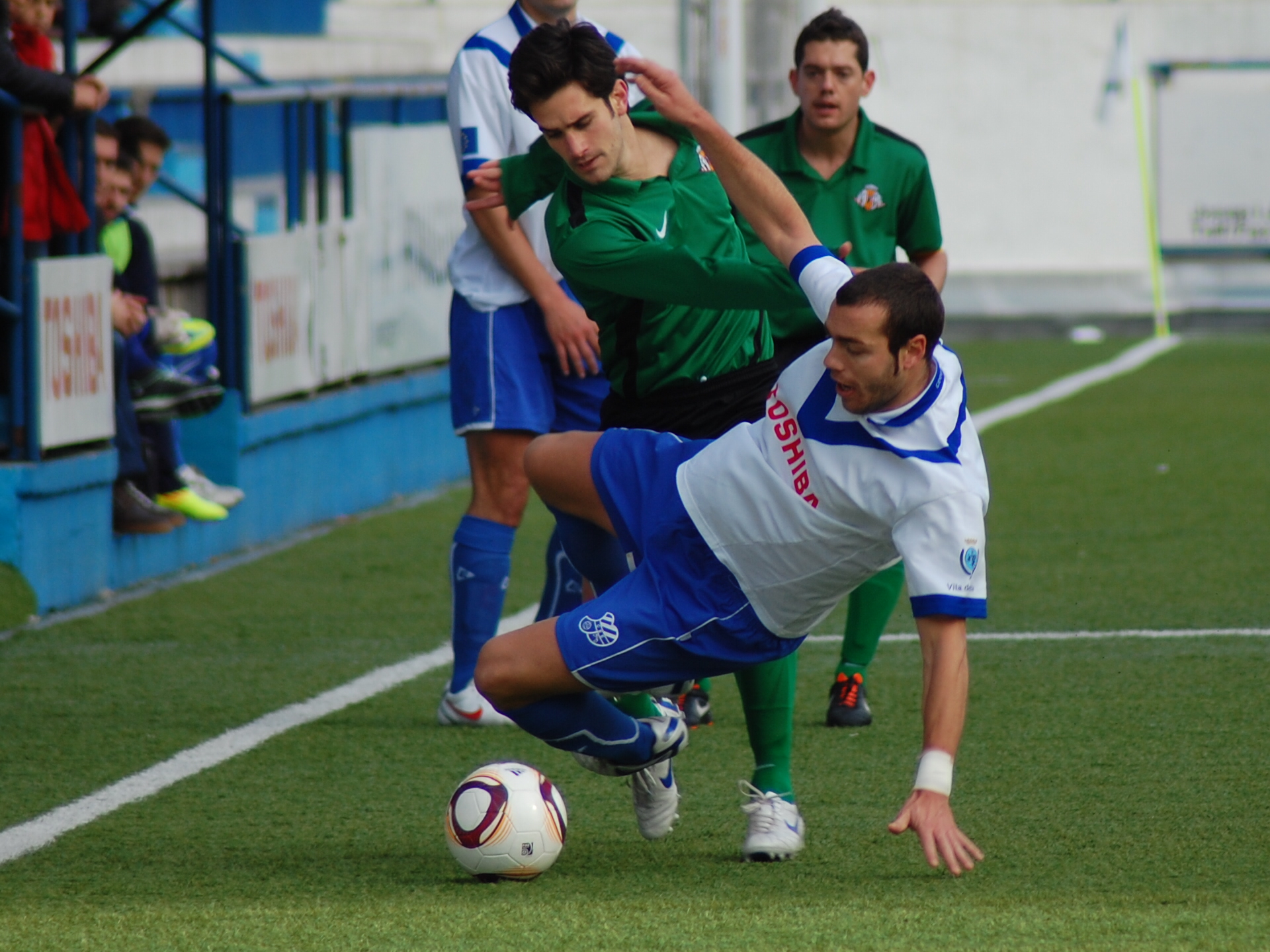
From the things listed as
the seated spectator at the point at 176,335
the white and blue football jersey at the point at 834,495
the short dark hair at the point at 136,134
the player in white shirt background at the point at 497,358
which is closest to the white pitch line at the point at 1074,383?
the seated spectator at the point at 176,335

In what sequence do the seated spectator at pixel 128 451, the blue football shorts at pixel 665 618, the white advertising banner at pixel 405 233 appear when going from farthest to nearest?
the white advertising banner at pixel 405 233 < the seated spectator at pixel 128 451 < the blue football shorts at pixel 665 618

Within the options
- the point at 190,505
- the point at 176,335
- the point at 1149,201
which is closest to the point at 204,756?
the point at 190,505

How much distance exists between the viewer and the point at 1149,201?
62.8 ft

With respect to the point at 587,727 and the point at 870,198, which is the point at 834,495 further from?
the point at 870,198

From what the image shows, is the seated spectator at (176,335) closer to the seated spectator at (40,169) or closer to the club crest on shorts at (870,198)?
the seated spectator at (40,169)

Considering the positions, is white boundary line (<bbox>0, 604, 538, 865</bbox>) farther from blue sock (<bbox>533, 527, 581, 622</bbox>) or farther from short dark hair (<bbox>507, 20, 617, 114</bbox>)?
short dark hair (<bbox>507, 20, 617, 114</bbox>)

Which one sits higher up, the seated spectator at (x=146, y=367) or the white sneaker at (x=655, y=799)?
the seated spectator at (x=146, y=367)

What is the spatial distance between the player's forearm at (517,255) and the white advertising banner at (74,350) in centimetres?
209

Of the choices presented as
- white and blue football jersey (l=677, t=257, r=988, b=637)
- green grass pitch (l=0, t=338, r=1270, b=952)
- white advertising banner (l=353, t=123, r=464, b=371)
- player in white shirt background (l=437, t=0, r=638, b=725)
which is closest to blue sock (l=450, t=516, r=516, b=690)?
player in white shirt background (l=437, t=0, r=638, b=725)

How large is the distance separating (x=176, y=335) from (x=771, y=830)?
181 inches

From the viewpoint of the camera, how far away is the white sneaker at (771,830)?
13.4ft

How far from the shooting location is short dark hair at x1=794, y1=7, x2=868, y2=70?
5566 millimetres

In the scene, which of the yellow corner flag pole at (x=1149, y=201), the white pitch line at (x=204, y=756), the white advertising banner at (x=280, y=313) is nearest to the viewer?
the white pitch line at (x=204, y=756)

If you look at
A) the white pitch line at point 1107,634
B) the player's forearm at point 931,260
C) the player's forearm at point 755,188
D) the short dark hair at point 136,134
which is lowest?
the white pitch line at point 1107,634
